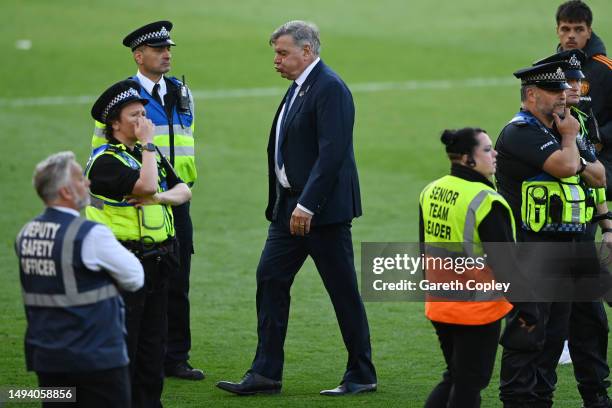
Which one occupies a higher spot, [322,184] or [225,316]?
[322,184]

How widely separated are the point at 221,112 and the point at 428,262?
42.2 feet

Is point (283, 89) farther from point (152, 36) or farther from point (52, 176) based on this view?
point (52, 176)

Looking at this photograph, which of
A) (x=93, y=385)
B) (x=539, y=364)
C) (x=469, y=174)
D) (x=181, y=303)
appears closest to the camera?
(x=93, y=385)

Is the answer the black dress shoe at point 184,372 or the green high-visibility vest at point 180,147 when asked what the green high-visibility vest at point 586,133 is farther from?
the black dress shoe at point 184,372

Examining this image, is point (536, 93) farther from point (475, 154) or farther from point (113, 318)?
point (113, 318)

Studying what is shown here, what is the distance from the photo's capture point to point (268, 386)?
7.40 m

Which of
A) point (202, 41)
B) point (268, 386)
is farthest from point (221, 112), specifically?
point (268, 386)

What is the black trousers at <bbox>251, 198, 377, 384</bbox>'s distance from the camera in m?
7.41

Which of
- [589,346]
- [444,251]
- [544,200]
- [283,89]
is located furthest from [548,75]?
[283,89]

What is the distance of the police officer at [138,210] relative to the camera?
6184 millimetres

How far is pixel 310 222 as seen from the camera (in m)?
7.26

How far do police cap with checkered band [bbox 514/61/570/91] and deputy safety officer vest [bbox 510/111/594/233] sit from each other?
0.20 meters

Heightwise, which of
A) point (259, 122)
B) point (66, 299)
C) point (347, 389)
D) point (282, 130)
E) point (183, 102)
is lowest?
point (347, 389)

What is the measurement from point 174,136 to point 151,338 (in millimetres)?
1783
